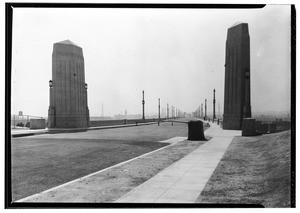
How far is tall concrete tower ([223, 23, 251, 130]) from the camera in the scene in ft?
85.6

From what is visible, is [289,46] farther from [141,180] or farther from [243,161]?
[141,180]

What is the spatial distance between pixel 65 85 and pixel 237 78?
734 inches

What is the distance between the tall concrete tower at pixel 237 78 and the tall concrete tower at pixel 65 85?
55.5 feet

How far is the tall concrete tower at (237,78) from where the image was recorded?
26.1 m

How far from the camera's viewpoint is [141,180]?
23.1 feet

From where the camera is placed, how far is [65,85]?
30.2 metres

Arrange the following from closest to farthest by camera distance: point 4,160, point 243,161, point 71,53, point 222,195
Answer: point 222,195
point 4,160
point 243,161
point 71,53

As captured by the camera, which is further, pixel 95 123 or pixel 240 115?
pixel 95 123

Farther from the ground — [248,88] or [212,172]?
[248,88]

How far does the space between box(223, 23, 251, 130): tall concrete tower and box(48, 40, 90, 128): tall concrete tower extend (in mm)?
16906

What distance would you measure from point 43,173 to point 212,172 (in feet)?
16.6

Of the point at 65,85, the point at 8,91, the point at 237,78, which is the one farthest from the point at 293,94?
the point at 65,85

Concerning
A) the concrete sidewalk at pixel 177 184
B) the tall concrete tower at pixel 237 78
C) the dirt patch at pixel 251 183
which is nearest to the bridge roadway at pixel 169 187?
the concrete sidewalk at pixel 177 184

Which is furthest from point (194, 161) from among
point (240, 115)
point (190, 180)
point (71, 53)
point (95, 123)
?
point (95, 123)
